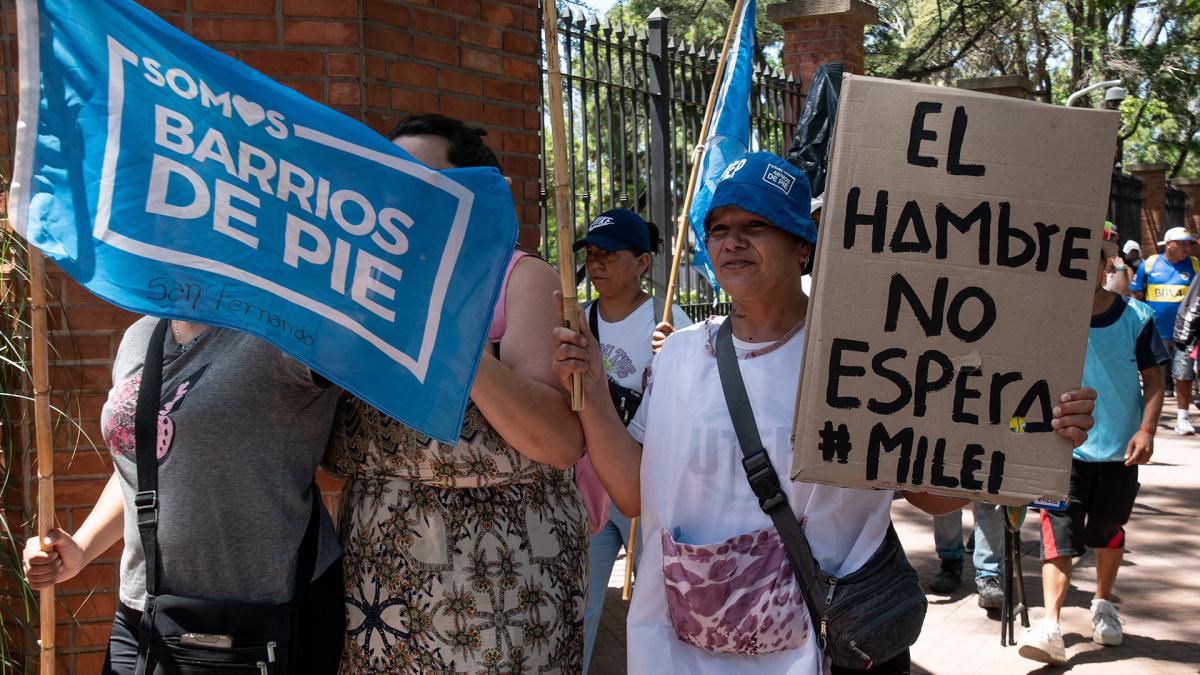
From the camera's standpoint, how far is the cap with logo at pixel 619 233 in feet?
16.4

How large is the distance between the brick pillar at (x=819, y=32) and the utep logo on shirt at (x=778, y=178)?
25.6 feet

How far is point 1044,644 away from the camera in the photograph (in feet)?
16.5

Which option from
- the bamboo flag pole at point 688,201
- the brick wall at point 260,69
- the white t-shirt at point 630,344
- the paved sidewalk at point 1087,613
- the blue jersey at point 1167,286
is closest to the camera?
the brick wall at point 260,69

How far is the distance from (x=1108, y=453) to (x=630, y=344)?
233cm

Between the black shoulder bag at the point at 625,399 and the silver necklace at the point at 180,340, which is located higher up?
the silver necklace at the point at 180,340

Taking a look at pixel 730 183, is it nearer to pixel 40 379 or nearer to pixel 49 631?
pixel 40 379

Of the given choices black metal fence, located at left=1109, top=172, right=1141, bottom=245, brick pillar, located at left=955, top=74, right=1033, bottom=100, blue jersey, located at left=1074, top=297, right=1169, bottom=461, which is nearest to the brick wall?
blue jersey, located at left=1074, top=297, right=1169, bottom=461

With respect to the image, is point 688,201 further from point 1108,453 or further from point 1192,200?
point 1192,200

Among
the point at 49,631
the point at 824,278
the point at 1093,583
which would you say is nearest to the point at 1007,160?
the point at 824,278

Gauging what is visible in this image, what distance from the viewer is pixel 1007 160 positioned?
225cm

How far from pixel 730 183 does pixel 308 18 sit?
193cm

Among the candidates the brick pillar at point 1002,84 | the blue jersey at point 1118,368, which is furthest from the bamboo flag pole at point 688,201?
the brick pillar at point 1002,84

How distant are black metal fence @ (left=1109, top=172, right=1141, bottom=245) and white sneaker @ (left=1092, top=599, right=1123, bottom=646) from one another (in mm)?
15436

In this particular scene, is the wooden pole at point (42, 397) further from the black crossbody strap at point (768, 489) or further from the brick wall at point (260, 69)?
the black crossbody strap at point (768, 489)
